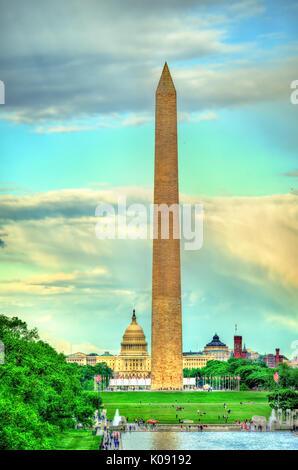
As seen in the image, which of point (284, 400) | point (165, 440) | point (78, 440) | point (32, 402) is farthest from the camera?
point (284, 400)

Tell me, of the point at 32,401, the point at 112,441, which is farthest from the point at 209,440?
the point at 32,401

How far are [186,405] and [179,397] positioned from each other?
9161 millimetres

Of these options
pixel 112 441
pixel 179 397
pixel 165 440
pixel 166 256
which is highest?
pixel 166 256

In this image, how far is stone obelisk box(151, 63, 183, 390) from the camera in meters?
114

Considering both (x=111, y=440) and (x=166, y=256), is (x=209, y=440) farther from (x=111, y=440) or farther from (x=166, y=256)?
(x=166, y=256)

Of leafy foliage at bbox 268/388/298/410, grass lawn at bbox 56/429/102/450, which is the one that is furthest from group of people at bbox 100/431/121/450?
leafy foliage at bbox 268/388/298/410

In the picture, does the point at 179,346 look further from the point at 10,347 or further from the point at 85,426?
the point at 10,347

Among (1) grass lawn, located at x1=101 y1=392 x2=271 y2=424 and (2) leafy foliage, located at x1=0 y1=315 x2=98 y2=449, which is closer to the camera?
(2) leafy foliage, located at x1=0 y1=315 x2=98 y2=449

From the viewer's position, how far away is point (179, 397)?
348ft

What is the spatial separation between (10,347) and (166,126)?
59715 mm

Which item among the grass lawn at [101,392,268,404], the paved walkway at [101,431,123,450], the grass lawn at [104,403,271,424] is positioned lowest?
the paved walkway at [101,431,123,450]

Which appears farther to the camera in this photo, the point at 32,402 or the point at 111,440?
the point at 111,440

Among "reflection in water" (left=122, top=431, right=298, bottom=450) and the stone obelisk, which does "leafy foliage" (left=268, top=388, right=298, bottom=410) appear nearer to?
"reflection in water" (left=122, top=431, right=298, bottom=450)
